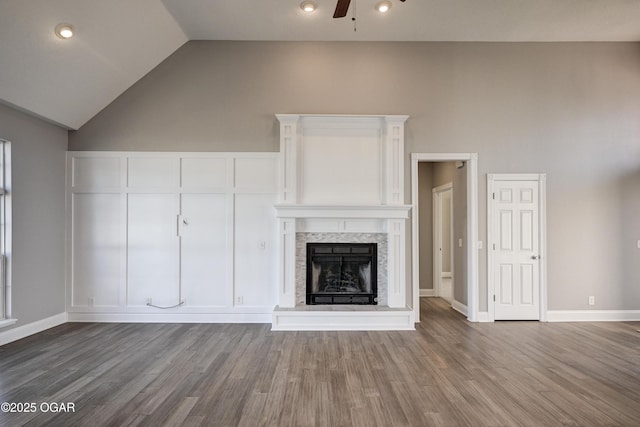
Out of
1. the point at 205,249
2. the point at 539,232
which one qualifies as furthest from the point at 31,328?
the point at 539,232

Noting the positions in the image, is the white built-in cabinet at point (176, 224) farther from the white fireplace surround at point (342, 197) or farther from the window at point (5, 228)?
the window at point (5, 228)

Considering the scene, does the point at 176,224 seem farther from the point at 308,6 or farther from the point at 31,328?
the point at 308,6

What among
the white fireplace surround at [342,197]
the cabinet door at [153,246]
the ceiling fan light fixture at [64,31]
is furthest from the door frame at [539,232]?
the ceiling fan light fixture at [64,31]

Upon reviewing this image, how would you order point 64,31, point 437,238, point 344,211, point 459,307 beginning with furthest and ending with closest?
point 437,238
point 459,307
point 344,211
point 64,31

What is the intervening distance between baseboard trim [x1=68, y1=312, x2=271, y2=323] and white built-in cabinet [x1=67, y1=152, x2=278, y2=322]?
0.63 ft

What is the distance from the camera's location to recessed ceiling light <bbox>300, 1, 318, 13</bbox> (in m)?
3.94

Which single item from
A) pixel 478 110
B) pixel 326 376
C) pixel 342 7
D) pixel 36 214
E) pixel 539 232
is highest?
pixel 342 7

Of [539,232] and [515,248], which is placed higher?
[539,232]

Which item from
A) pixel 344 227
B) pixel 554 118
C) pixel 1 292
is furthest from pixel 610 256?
pixel 1 292

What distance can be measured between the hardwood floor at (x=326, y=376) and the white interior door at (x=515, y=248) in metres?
0.41

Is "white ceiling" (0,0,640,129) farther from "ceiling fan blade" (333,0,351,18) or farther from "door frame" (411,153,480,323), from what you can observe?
"door frame" (411,153,480,323)

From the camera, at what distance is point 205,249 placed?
471 centimetres

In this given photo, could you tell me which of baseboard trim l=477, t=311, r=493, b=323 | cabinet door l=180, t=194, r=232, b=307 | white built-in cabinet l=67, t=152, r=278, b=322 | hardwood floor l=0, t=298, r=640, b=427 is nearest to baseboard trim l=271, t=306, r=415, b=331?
hardwood floor l=0, t=298, r=640, b=427

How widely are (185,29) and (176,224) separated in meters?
2.69
